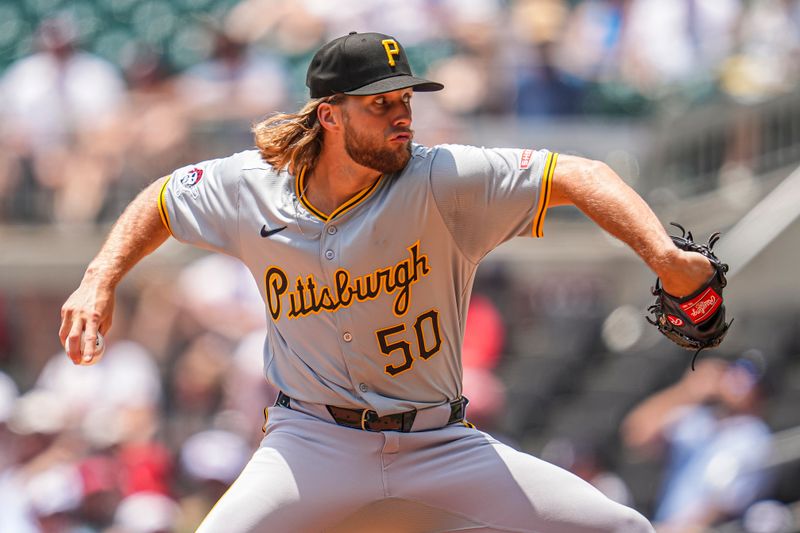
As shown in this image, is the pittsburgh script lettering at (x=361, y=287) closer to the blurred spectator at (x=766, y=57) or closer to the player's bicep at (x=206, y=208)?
the player's bicep at (x=206, y=208)

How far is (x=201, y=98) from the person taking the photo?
9.98 m

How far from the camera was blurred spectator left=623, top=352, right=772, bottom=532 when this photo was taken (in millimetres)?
6949

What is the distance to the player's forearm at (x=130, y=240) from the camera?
3789 millimetres

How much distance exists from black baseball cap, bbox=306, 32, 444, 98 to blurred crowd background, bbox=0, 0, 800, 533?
3533 mm

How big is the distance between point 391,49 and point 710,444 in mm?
3991

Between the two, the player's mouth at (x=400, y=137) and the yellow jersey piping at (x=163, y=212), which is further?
the yellow jersey piping at (x=163, y=212)

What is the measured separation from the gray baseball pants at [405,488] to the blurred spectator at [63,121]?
603 cm

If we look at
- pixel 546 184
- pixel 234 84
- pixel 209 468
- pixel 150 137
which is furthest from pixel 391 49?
pixel 234 84

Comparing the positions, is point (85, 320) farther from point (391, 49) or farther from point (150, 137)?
point (150, 137)

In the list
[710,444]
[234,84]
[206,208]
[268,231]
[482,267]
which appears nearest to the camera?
[268,231]

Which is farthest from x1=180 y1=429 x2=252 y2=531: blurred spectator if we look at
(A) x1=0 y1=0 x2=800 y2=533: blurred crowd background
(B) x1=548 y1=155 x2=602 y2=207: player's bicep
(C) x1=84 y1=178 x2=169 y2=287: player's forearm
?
(B) x1=548 y1=155 x2=602 y2=207: player's bicep

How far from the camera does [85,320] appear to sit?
363cm

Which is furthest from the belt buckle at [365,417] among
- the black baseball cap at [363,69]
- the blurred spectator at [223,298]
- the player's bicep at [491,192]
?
the blurred spectator at [223,298]

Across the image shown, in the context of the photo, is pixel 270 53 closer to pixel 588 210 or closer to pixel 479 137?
pixel 479 137
